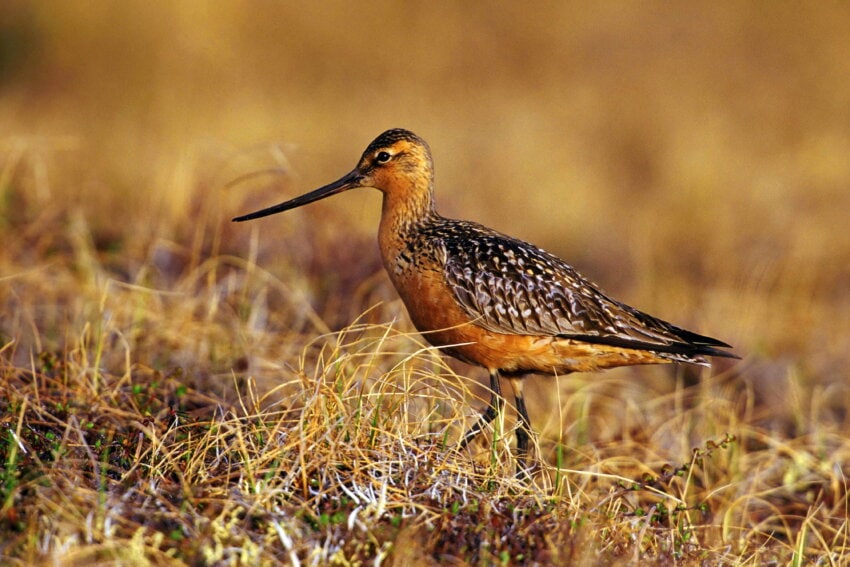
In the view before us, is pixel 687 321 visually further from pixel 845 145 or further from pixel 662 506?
pixel 845 145

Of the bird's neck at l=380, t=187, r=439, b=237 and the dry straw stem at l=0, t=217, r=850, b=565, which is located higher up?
the bird's neck at l=380, t=187, r=439, b=237

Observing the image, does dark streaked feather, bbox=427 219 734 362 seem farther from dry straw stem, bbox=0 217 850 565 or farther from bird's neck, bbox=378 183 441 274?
dry straw stem, bbox=0 217 850 565

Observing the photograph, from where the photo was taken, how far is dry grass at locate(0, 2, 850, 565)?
404 cm

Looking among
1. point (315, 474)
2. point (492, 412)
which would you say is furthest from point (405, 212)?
point (315, 474)

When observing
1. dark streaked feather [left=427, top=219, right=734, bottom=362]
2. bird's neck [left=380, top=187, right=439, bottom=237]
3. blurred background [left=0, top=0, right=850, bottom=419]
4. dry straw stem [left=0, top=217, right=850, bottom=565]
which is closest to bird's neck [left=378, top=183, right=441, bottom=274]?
bird's neck [left=380, top=187, right=439, bottom=237]

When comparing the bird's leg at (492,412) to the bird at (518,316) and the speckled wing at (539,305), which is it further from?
the speckled wing at (539,305)

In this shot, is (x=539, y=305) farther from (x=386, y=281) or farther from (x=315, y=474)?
(x=386, y=281)

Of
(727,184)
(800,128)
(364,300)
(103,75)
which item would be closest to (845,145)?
(800,128)

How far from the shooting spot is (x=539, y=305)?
5418mm

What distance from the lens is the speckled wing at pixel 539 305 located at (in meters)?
5.36

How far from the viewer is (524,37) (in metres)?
15.4

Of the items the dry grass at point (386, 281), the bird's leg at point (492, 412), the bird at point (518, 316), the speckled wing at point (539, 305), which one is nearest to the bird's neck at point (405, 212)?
the bird at point (518, 316)

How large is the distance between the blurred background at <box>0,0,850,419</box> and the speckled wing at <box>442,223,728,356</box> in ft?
4.22

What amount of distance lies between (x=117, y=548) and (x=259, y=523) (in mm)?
477
